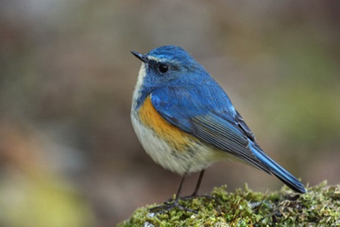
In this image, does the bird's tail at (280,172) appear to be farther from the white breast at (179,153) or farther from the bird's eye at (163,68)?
the bird's eye at (163,68)

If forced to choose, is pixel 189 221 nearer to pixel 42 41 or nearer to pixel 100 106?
pixel 100 106

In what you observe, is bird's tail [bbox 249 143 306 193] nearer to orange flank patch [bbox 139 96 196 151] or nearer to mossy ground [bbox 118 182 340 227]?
mossy ground [bbox 118 182 340 227]

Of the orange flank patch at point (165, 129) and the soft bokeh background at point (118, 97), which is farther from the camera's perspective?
the soft bokeh background at point (118, 97)

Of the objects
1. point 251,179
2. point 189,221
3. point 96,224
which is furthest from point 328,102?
point 189,221

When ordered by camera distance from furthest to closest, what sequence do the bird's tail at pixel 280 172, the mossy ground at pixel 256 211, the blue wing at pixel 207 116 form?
the blue wing at pixel 207 116 < the bird's tail at pixel 280 172 < the mossy ground at pixel 256 211

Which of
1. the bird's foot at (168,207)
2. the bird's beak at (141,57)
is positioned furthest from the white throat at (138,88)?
the bird's foot at (168,207)

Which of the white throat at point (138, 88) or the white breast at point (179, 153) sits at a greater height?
the white throat at point (138, 88)

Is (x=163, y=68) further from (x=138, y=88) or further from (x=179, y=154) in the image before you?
(x=179, y=154)

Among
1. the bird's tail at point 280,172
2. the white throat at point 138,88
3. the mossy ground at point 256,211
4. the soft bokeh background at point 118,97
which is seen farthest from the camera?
the soft bokeh background at point 118,97

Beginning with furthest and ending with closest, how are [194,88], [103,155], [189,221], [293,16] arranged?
[293,16], [103,155], [194,88], [189,221]
